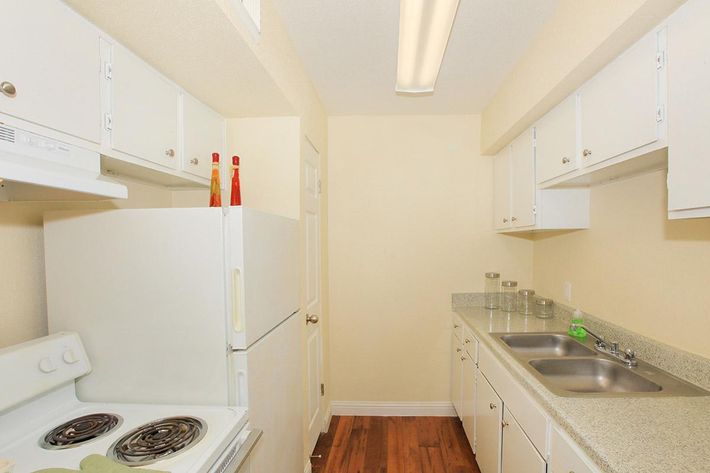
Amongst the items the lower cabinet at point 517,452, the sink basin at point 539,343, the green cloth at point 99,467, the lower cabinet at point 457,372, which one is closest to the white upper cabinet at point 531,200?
the sink basin at point 539,343

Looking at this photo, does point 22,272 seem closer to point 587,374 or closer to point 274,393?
point 274,393

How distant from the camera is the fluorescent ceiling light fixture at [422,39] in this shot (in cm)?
139

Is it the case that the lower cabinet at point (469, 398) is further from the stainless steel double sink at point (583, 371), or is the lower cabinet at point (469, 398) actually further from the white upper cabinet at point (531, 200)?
the white upper cabinet at point (531, 200)

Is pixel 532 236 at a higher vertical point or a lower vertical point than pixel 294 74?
lower

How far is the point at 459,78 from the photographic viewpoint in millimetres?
2199

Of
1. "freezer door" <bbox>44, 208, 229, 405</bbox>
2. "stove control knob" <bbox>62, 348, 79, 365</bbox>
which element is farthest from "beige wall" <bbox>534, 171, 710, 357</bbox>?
"stove control knob" <bbox>62, 348, 79, 365</bbox>

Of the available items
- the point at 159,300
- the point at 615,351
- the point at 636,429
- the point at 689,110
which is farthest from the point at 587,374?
the point at 159,300

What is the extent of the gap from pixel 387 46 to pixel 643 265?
5.65ft

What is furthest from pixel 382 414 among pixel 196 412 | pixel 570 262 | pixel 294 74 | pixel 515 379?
pixel 294 74

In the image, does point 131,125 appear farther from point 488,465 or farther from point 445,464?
point 445,464

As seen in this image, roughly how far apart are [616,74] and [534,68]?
0.57 m

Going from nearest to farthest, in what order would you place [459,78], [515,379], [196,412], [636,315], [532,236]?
[196,412], [515,379], [636,315], [459,78], [532,236]

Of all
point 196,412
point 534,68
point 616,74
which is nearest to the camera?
point 196,412

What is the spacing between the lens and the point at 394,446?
242 cm
